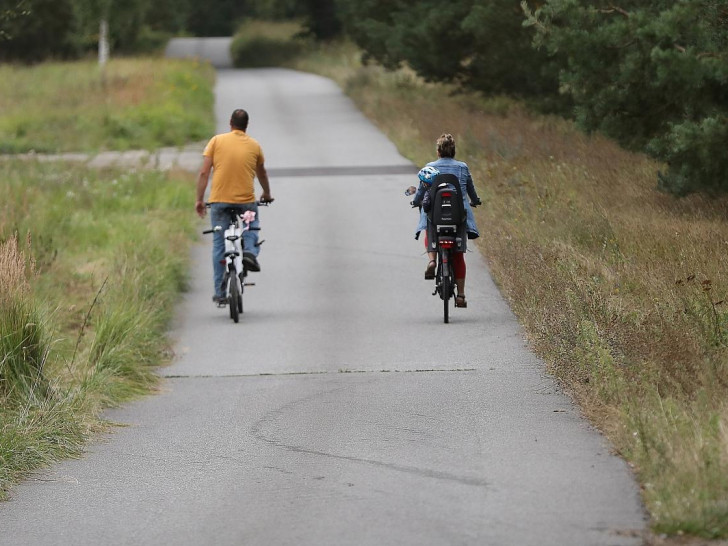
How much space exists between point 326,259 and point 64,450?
8.63 metres

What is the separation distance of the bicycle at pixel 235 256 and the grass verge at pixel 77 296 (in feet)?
2.26

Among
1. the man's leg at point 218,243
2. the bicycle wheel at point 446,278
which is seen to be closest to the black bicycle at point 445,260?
the bicycle wheel at point 446,278

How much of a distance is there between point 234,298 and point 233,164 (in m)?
1.35

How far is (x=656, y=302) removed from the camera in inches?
411

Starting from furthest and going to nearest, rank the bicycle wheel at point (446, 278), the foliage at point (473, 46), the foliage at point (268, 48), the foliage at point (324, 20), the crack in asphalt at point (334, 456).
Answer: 1. the foliage at point (324, 20)
2. the foliage at point (268, 48)
3. the foliage at point (473, 46)
4. the bicycle wheel at point (446, 278)
5. the crack in asphalt at point (334, 456)

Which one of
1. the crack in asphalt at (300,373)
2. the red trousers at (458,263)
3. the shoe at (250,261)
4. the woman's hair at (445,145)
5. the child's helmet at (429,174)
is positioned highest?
the woman's hair at (445,145)

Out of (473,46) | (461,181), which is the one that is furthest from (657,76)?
(473,46)

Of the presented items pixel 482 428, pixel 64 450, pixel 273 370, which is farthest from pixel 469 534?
pixel 273 370

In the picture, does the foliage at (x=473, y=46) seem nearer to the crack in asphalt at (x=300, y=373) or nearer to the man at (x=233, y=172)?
the man at (x=233, y=172)

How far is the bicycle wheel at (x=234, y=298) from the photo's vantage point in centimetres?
1364

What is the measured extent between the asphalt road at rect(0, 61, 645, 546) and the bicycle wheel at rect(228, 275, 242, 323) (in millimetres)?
155

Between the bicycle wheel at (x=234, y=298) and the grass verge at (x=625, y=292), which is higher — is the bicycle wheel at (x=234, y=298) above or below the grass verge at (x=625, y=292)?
below

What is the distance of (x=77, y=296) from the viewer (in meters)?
14.3

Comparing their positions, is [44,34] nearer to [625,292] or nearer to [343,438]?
[625,292]
